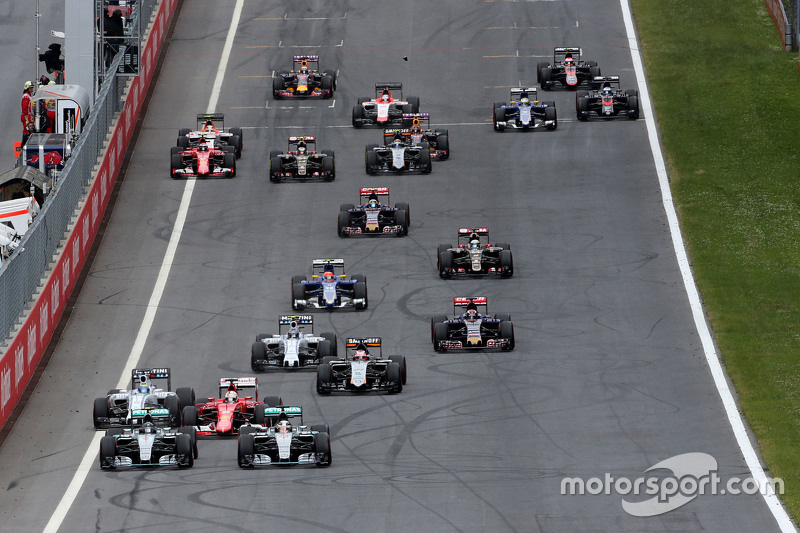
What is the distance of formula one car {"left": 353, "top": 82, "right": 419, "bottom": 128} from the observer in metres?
56.3

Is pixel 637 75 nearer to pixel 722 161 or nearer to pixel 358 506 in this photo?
pixel 722 161

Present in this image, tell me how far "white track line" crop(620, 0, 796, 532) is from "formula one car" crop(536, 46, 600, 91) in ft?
6.43

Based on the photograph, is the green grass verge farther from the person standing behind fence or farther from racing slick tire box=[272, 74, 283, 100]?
the person standing behind fence

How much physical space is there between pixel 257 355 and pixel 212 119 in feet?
52.3

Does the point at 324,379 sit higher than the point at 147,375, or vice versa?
the point at 147,375

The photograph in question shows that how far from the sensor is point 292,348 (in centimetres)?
3834

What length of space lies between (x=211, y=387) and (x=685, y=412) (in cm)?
1024

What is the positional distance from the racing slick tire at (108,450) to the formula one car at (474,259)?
13568 mm

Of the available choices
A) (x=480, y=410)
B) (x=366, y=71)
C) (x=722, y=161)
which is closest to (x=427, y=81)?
(x=366, y=71)

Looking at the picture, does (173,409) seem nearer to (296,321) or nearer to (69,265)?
(296,321)

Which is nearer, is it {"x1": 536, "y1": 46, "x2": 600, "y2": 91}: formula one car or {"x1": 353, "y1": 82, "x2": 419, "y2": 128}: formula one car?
{"x1": 353, "y1": 82, "x2": 419, "y2": 128}: formula one car

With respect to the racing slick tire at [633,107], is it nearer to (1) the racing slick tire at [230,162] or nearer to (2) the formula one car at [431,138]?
(2) the formula one car at [431,138]

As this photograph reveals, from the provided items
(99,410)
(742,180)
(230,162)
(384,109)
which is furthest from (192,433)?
(742,180)

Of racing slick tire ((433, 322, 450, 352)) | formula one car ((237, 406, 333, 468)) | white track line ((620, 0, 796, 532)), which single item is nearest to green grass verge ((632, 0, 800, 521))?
white track line ((620, 0, 796, 532))
